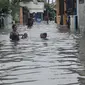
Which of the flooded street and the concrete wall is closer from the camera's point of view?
the flooded street

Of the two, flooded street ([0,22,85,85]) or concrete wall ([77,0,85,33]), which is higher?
concrete wall ([77,0,85,33])

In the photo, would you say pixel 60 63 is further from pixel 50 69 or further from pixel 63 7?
pixel 63 7

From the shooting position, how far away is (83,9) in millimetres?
34781

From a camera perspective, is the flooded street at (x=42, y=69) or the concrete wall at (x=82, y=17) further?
the concrete wall at (x=82, y=17)

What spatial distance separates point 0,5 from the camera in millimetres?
37469

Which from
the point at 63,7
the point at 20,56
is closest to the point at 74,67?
the point at 20,56

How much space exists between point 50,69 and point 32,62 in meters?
1.72

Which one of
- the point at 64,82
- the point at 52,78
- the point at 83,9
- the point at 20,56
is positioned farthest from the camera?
the point at 83,9

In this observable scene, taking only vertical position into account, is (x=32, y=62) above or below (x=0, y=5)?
below

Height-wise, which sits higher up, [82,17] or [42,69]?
[82,17]

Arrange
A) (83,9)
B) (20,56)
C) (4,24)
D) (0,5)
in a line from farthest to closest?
(4,24) → (0,5) → (83,9) → (20,56)

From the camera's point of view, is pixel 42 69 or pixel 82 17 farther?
pixel 82 17

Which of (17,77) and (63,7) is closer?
(17,77)

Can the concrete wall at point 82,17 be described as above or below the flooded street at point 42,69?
above
